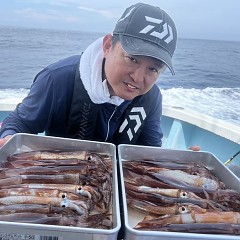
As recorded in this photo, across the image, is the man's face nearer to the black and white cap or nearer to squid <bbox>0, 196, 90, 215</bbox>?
the black and white cap

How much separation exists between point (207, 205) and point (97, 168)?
20.2 inches

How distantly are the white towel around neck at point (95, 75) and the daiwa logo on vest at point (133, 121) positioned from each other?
195 millimetres

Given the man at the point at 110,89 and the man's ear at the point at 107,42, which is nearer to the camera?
the man at the point at 110,89

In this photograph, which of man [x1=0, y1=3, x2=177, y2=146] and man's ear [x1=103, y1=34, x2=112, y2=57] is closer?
man [x1=0, y1=3, x2=177, y2=146]

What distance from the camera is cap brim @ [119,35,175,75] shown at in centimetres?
166

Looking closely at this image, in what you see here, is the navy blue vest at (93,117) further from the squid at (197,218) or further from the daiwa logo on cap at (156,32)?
the squid at (197,218)

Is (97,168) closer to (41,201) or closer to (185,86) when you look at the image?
(41,201)

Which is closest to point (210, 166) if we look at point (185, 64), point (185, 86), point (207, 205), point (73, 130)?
point (207, 205)

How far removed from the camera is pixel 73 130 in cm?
232

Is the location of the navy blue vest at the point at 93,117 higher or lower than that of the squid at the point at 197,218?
lower

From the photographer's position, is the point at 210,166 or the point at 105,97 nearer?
the point at 210,166

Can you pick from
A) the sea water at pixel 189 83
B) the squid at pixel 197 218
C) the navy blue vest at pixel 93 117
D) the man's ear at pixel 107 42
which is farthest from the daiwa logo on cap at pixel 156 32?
the sea water at pixel 189 83

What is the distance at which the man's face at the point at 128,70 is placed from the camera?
1742mm

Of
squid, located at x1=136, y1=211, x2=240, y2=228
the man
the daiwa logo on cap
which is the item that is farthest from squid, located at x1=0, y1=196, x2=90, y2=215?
the daiwa logo on cap
